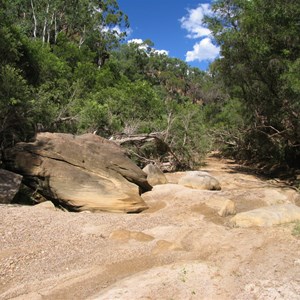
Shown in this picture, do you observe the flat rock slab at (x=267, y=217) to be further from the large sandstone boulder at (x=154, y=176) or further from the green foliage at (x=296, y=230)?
the large sandstone boulder at (x=154, y=176)

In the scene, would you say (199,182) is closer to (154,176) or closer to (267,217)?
(154,176)

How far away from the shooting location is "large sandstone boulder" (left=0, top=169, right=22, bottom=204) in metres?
8.26

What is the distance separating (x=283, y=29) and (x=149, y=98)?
298 inches

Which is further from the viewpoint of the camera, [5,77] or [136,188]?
[5,77]

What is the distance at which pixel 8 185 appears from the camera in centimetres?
846

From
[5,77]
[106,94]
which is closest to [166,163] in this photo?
[106,94]

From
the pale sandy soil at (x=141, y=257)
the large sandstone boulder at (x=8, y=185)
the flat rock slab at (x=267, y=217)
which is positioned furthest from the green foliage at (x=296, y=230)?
the large sandstone boulder at (x=8, y=185)

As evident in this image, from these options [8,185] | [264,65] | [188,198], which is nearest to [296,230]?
[188,198]

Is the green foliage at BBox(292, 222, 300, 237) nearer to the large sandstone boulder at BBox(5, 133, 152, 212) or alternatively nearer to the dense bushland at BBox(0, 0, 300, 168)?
the large sandstone boulder at BBox(5, 133, 152, 212)

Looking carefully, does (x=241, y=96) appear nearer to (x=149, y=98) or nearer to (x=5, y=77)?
(x=149, y=98)

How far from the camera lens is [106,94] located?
17812 millimetres

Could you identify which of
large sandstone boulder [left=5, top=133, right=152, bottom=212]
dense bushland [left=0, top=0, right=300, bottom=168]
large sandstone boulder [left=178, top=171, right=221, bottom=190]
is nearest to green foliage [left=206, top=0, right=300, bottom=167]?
dense bushland [left=0, top=0, right=300, bottom=168]

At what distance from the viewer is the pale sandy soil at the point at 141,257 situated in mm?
4562

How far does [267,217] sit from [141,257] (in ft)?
10.6
